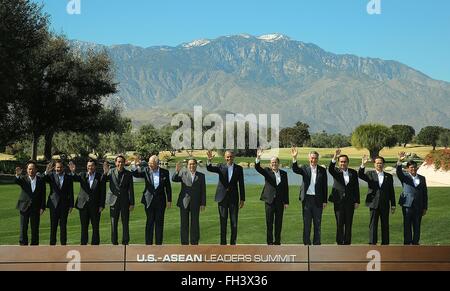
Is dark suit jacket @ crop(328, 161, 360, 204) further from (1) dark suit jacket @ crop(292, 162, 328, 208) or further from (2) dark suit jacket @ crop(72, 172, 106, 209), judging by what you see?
(2) dark suit jacket @ crop(72, 172, 106, 209)

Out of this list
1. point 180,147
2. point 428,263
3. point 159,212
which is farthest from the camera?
point 180,147

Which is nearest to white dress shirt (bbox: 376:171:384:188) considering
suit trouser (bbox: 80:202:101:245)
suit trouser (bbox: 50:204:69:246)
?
suit trouser (bbox: 80:202:101:245)

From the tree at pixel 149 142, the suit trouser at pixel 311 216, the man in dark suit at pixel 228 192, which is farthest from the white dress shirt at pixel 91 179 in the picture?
the tree at pixel 149 142

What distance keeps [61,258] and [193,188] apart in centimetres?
375

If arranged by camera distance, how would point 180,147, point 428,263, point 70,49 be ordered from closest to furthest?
point 428,263, point 70,49, point 180,147

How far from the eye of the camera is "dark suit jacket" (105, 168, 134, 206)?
15992 mm

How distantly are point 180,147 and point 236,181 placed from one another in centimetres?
9617

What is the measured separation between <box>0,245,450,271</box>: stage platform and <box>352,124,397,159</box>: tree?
103741 mm

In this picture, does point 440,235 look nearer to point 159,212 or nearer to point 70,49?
point 159,212

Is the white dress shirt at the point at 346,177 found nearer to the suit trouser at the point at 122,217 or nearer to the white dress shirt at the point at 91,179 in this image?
the suit trouser at the point at 122,217

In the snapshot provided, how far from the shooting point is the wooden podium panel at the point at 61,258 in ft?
48.4

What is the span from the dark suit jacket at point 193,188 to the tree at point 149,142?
83.9 meters

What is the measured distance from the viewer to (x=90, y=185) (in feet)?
52.8
